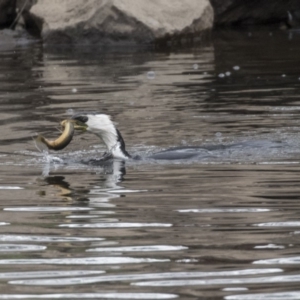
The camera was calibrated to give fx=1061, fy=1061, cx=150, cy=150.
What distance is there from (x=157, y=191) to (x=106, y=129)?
2.04m

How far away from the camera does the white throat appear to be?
8672 millimetres

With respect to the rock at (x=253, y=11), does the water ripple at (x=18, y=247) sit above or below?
below

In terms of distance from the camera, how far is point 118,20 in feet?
59.7

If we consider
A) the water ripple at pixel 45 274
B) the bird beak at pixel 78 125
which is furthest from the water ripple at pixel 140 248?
the bird beak at pixel 78 125

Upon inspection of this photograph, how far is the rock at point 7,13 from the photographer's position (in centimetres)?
2075

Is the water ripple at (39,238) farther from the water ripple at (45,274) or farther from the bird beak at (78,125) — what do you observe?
the bird beak at (78,125)

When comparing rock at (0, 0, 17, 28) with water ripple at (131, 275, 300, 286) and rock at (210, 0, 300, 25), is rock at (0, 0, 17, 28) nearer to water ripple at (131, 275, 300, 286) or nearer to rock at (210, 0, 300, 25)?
rock at (210, 0, 300, 25)

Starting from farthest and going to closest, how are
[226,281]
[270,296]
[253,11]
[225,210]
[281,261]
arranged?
[253,11] → [225,210] → [281,261] → [226,281] → [270,296]

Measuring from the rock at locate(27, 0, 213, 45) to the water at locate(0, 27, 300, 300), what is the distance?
11.1 ft

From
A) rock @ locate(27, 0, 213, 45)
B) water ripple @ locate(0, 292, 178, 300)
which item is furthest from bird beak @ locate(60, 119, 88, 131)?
rock @ locate(27, 0, 213, 45)

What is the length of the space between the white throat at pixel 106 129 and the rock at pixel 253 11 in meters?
12.8

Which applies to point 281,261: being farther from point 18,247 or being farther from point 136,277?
point 18,247

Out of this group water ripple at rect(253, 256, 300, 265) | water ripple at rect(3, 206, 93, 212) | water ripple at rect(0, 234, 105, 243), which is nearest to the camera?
water ripple at rect(253, 256, 300, 265)

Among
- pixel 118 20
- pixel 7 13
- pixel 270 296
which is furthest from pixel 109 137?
pixel 7 13
